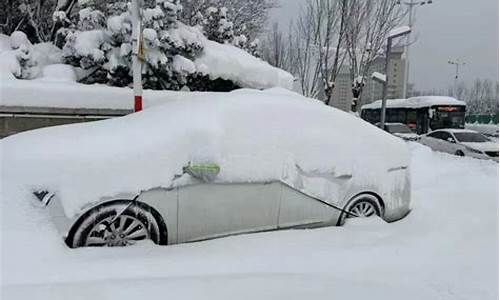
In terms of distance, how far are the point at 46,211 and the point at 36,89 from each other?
4.82m

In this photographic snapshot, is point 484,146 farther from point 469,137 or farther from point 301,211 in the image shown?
point 301,211

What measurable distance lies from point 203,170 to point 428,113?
72.8 ft

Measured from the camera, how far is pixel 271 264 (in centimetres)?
309

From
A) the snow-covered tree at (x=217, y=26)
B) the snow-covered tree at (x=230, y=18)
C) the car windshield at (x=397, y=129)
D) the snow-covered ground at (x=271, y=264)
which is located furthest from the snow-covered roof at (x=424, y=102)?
the snow-covered ground at (x=271, y=264)

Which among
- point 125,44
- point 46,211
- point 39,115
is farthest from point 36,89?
point 46,211

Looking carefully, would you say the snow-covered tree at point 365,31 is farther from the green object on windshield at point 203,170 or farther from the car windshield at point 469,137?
the green object on windshield at point 203,170

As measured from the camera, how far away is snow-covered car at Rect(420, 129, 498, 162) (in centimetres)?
1362

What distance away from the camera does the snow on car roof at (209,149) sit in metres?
3.26

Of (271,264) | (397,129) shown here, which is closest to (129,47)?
(271,264)

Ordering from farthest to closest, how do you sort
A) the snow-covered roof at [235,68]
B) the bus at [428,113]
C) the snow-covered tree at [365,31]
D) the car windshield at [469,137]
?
the bus at [428,113] → the snow-covered tree at [365,31] → the car windshield at [469,137] → the snow-covered roof at [235,68]

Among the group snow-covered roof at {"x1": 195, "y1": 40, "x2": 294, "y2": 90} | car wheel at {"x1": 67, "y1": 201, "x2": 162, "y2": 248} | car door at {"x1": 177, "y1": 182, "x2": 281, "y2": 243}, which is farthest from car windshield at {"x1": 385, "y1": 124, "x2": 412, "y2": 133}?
car wheel at {"x1": 67, "y1": 201, "x2": 162, "y2": 248}

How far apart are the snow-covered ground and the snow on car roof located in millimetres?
338

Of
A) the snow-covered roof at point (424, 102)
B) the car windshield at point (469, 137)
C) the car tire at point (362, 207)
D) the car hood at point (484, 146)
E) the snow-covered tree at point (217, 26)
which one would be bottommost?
the car hood at point (484, 146)

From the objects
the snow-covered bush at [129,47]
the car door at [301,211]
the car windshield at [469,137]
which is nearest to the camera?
the car door at [301,211]
